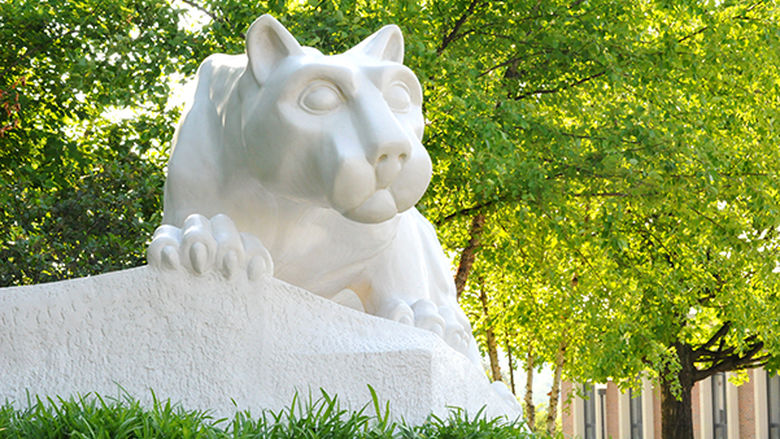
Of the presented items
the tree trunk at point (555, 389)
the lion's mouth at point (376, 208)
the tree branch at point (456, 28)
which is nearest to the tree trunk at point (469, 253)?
the tree branch at point (456, 28)

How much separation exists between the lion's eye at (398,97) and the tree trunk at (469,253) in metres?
10.0

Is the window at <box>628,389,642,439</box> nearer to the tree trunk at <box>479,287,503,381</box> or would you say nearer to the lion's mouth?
the tree trunk at <box>479,287,503,381</box>

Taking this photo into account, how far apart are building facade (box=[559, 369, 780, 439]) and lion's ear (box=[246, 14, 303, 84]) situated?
16.7 m

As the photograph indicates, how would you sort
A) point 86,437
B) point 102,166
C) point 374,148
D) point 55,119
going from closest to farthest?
point 86,437
point 374,148
point 102,166
point 55,119

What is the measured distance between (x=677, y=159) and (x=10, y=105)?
6.49 metres

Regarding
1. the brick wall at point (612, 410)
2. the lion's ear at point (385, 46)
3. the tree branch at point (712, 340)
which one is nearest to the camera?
the lion's ear at point (385, 46)

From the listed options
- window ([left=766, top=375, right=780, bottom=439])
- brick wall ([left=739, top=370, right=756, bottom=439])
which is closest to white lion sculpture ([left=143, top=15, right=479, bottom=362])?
window ([left=766, top=375, right=780, bottom=439])

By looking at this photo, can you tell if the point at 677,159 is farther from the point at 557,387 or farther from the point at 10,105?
the point at 557,387

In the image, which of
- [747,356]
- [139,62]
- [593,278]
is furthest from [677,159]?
[747,356]

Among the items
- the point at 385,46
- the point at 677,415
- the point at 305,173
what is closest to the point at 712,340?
the point at 677,415

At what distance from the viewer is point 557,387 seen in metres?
16.7

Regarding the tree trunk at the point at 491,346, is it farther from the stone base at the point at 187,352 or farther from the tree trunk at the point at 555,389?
the stone base at the point at 187,352

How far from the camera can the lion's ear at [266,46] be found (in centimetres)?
246

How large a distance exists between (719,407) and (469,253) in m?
15.3
